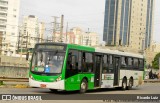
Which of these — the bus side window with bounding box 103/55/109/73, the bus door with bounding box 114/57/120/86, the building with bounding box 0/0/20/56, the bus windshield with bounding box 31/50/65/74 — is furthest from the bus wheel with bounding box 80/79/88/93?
the building with bounding box 0/0/20/56

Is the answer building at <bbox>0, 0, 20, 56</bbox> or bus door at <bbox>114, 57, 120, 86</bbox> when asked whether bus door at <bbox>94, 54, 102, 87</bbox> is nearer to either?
bus door at <bbox>114, 57, 120, 86</bbox>

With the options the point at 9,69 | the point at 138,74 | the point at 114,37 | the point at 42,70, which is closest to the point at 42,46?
the point at 42,70

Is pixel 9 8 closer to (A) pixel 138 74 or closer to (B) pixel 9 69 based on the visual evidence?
(B) pixel 9 69

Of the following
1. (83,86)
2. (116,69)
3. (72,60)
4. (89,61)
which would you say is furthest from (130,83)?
(72,60)

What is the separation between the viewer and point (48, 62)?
843 inches

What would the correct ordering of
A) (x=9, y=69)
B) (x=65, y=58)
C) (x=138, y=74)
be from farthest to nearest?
(x=9, y=69), (x=138, y=74), (x=65, y=58)

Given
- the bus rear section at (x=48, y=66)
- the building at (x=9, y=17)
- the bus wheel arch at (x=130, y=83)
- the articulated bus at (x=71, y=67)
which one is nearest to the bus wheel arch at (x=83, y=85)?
the articulated bus at (x=71, y=67)

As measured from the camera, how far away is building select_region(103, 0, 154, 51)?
373 ft

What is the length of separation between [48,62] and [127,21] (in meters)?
92.9

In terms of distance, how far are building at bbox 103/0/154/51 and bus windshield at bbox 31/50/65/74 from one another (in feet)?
300

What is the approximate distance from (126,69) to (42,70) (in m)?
9.95

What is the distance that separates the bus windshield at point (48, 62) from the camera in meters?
21.3

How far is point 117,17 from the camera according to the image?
4638 inches

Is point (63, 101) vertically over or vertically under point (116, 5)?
under
